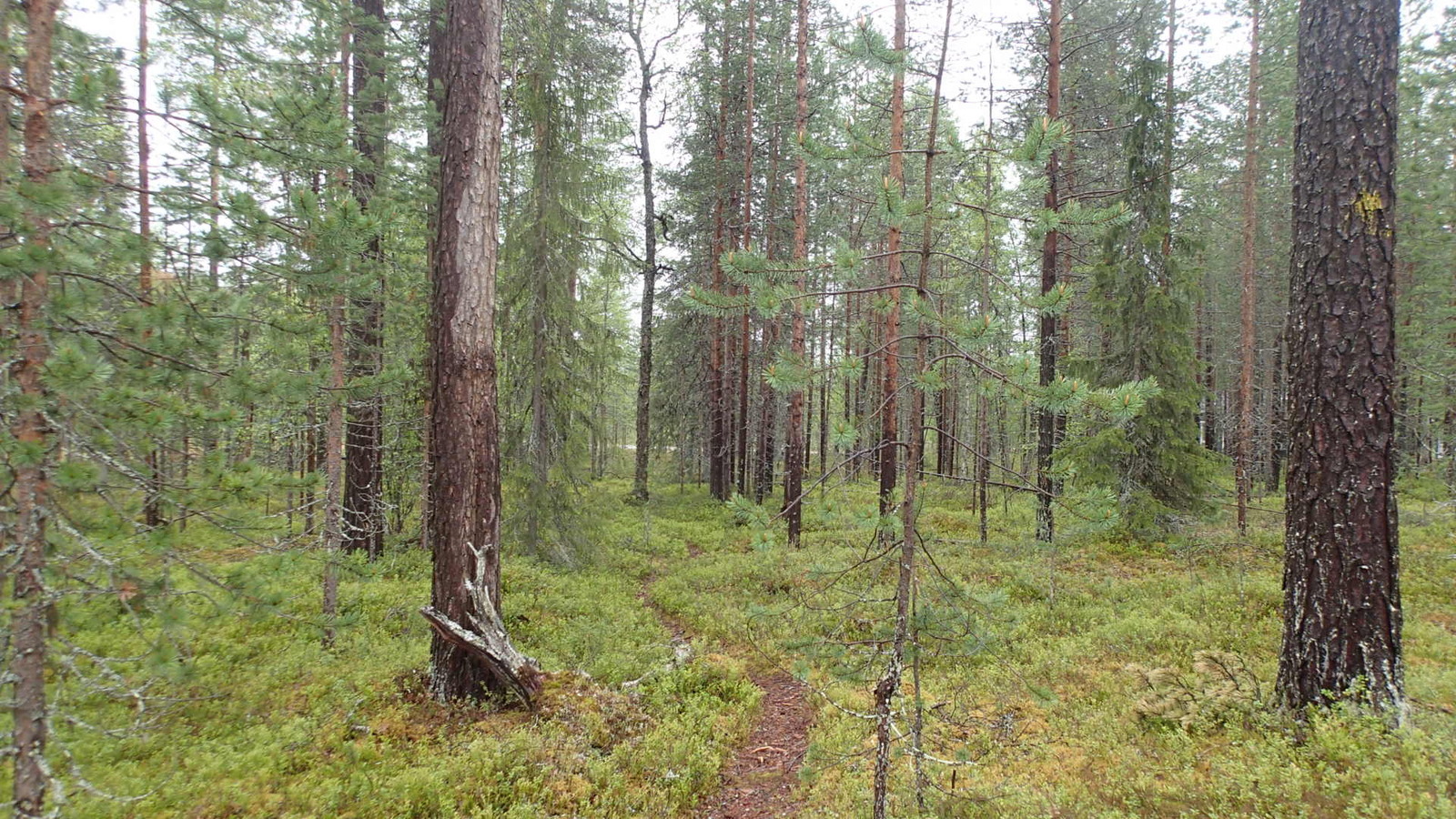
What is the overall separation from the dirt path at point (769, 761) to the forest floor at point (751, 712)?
0.03 meters

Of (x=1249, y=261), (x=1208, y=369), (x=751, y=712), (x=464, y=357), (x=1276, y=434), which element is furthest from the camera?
(x=1208, y=369)

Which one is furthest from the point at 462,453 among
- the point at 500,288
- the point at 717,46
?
the point at 717,46

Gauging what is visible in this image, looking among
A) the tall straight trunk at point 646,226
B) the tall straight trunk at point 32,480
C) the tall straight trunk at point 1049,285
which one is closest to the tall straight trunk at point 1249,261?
the tall straight trunk at point 1049,285

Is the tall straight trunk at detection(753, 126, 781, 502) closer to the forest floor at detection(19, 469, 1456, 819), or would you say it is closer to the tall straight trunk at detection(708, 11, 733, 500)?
the tall straight trunk at detection(708, 11, 733, 500)

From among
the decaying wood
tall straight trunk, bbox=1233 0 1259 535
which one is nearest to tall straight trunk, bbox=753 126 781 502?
the decaying wood

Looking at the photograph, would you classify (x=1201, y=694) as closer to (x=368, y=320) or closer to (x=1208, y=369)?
(x=368, y=320)

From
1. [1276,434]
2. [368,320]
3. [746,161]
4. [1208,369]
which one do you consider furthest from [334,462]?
[1208,369]

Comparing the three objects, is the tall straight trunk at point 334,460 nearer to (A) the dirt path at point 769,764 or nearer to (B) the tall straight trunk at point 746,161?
(A) the dirt path at point 769,764

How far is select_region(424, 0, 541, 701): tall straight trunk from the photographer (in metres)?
5.79

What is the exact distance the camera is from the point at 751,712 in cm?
677

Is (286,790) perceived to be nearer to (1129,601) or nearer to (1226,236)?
(1129,601)

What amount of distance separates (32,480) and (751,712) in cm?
633

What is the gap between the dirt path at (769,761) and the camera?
203 inches

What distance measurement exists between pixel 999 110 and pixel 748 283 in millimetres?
16264
